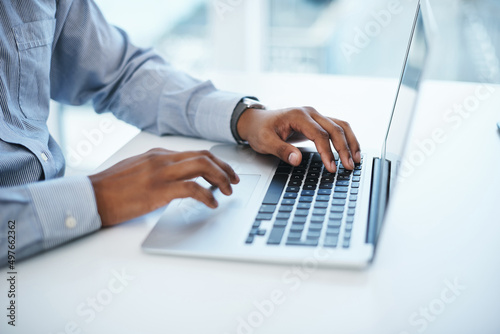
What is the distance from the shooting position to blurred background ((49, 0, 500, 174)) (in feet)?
8.32

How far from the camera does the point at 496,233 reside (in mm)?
657

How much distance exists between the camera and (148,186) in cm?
68

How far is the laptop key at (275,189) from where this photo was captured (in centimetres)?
72

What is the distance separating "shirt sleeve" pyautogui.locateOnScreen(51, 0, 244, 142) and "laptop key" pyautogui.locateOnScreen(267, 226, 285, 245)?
1.17ft

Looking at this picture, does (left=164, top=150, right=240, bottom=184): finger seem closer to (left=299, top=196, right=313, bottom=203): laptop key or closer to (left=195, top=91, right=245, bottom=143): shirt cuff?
(left=299, top=196, right=313, bottom=203): laptop key

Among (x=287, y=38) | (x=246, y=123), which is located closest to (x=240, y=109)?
(x=246, y=123)

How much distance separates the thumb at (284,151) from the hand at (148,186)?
0.17 meters

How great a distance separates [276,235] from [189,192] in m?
0.13

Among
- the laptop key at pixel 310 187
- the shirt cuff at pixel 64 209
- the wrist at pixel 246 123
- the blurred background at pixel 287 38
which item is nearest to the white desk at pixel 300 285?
the shirt cuff at pixel 64 209

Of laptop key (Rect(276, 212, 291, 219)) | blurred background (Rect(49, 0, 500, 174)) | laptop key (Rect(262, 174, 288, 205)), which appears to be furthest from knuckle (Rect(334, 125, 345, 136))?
blurred background (Rect(49, 0, 500, 174))

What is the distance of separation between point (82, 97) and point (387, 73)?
2.21 metres

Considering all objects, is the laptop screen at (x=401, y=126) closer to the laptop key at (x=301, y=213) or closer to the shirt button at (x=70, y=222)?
the laptop key at (x=301, y=213)

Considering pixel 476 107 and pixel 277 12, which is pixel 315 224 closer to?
pixel 476 107

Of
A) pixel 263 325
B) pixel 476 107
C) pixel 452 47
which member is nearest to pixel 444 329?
pixel 263 325
